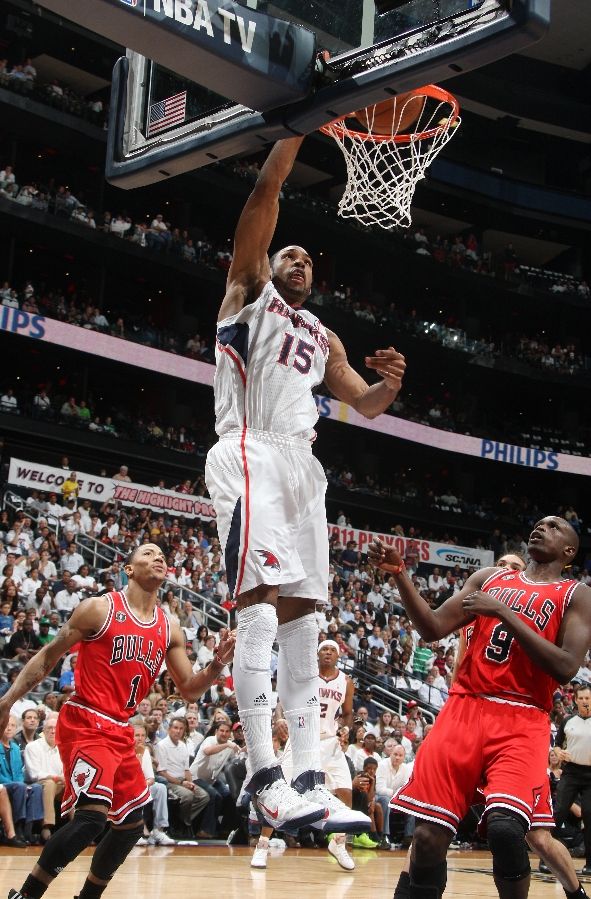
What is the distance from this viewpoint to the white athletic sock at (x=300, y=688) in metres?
4.14

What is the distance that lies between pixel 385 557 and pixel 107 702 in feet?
7.46

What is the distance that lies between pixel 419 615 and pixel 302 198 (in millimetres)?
26326

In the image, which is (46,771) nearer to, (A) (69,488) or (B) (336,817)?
(B) (336,817)

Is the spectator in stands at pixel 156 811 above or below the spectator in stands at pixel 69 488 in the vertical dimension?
below

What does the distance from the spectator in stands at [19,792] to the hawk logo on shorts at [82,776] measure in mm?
4563

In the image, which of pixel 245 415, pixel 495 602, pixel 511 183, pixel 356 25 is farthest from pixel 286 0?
pixel 511 183

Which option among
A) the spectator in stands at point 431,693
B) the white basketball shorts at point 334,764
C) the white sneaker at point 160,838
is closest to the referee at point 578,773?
the white basketball shorts at point 334,764

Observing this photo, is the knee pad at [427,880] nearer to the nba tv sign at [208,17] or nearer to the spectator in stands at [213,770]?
the nba tv sign at [208,17]

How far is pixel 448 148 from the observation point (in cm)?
3762

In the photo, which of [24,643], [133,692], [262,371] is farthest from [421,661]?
[262,371]

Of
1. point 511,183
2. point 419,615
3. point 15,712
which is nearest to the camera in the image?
point 419,615

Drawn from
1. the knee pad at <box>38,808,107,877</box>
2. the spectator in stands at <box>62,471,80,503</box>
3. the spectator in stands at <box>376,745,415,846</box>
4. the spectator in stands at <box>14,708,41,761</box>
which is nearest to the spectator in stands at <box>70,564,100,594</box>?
the spectator in stands at <box>62,471,80,503</box>

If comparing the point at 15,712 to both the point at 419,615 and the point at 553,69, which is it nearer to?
the point at 419,615

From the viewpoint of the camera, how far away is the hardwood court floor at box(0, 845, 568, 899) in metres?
7.67
